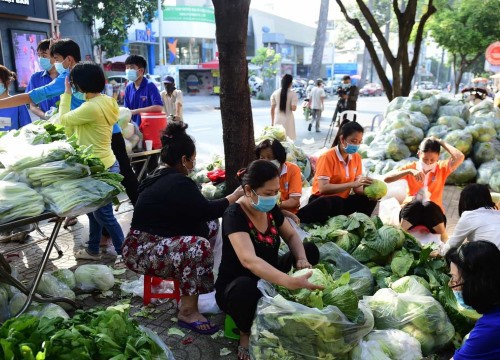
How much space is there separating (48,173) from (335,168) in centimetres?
271

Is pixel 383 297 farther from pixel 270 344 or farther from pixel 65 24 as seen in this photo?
pixel 65 24

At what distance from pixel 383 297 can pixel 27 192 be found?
2.49 m

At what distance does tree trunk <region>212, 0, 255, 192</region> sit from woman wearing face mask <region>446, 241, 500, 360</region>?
91.8 inches

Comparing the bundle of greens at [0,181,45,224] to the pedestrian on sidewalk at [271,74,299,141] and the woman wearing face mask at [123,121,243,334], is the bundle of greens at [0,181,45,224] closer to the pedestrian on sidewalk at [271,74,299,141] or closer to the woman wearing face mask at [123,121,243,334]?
the woman wearing face mask at [123,121,243,334]

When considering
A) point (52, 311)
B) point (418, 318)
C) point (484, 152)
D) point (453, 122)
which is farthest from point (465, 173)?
point (52, 311)

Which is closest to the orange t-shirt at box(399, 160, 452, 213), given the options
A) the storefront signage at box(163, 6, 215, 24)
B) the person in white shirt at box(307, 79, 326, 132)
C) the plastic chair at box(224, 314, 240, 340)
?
the plastic chair at box(224, 314, 240, 340)

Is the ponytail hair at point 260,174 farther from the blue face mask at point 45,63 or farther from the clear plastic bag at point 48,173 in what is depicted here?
the blue face mask at point 45,63

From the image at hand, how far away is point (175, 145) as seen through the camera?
3293 millimetres

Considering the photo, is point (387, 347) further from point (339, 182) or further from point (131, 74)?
point (131, 74)

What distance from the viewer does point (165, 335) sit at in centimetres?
321

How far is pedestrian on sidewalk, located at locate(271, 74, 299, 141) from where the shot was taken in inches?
349

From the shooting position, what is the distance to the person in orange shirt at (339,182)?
14.7ft

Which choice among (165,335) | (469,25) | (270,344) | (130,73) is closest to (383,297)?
(270,344)

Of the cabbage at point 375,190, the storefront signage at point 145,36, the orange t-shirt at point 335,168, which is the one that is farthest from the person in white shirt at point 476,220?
the storefront signage at point 145,36
